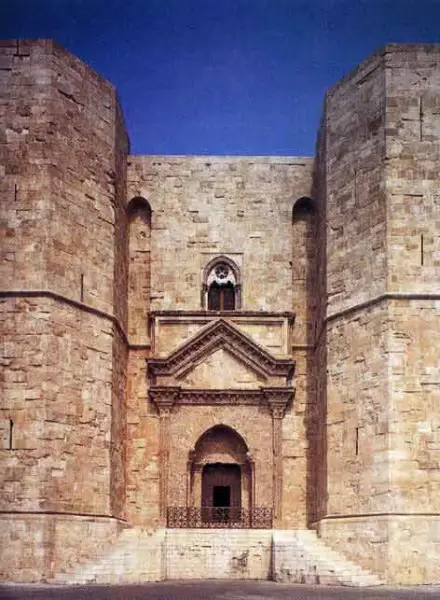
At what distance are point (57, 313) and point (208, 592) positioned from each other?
5.56 m

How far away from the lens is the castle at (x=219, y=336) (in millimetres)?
16672

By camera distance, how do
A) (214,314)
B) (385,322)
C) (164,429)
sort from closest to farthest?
(385,322) → (164,429) → (214,314)

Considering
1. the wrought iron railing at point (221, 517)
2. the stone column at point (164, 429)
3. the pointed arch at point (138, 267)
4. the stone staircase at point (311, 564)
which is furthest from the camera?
the pointed arch at point (138, 267)

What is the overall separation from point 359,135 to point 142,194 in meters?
5.23

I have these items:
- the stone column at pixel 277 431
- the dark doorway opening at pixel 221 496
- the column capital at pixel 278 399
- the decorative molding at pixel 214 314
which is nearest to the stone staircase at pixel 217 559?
the stone column at pixel 277 431

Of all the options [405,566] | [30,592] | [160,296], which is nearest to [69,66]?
[160,296]

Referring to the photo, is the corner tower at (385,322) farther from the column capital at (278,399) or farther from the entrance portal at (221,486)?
the entrance portal at (221,486)

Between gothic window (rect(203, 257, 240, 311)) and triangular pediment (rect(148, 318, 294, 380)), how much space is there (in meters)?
0.66

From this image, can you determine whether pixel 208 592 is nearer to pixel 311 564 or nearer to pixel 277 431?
pixel 311 564

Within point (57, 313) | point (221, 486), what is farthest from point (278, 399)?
point (57, 313)

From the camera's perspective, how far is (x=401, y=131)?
17.7 metres

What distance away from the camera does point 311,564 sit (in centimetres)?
1669

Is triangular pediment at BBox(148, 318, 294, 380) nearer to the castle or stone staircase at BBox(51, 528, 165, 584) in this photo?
the castle

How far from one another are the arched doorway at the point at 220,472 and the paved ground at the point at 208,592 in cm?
419
